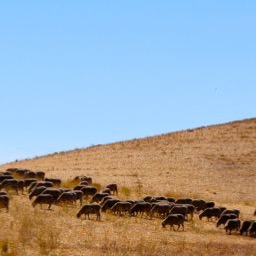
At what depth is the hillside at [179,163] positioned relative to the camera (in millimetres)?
58097

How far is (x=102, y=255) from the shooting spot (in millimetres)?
26516

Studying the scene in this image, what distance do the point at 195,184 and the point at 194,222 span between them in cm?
1947

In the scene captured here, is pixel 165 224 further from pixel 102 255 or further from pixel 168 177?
pixel 168 177

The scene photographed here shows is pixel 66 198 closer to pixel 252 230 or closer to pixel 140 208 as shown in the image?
pixel 140 208

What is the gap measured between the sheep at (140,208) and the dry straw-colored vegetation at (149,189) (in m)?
0.95

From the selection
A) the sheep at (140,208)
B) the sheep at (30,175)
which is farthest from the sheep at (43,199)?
the sheep at (30,175)

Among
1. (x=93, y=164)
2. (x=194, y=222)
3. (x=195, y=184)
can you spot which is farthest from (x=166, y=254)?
(x=93, y=164)

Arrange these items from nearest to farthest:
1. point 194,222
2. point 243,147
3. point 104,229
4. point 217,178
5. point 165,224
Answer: point 104,229 < point 165,224 < point 194,222 < point 217,178 < point 243,147

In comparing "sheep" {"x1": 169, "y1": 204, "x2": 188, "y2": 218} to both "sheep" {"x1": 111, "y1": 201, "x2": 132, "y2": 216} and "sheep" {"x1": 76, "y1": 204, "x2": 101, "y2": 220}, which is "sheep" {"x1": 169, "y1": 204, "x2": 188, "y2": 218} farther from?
"sheep" {"x1": 76, "y1": 204, "x2": 101, "y2": 220}

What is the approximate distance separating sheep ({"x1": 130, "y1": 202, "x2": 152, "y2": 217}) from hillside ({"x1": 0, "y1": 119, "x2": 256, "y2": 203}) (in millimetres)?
12872

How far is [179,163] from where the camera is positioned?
68.8 m

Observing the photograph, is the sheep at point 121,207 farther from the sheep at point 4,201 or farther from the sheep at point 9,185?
the sheep at point 9,185

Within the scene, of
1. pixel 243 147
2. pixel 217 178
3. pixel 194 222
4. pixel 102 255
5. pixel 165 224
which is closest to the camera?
pixel 102 255

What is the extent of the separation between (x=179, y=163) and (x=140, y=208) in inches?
1170
